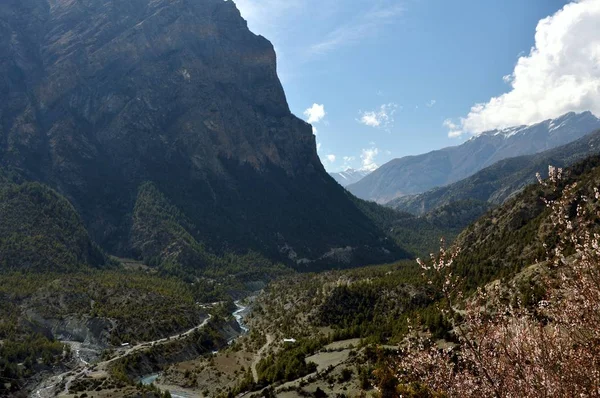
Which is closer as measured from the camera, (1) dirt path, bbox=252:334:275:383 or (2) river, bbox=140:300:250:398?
(2) river, bbox=140:300:250:398

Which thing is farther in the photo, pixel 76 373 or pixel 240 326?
pixel 240 326

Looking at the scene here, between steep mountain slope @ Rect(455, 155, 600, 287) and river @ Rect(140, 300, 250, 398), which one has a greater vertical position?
steep mountain slope @ Rect(455, 155, 600, 287)

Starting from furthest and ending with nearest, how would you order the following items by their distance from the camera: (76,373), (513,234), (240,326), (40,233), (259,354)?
(40,233) → (240,326) → (513,234) → (259,354) → (76,373)

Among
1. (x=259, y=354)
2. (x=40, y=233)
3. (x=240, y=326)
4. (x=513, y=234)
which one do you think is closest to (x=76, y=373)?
(x=259, y=354)

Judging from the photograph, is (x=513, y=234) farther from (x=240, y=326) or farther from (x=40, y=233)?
(x=40, y=233)

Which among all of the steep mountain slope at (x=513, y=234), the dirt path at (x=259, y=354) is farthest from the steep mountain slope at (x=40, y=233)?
the steep mountain slope at (x=513, y=234)

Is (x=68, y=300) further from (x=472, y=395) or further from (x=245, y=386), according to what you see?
(x=472, y=395)

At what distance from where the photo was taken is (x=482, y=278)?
77.3 m

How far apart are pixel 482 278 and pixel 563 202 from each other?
6976cm

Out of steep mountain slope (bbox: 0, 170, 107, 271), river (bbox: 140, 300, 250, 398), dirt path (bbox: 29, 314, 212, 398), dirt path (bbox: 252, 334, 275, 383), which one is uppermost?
steep mountain slope (bbox: 0, 170, 107, 271)

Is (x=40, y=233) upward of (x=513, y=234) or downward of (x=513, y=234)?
upward

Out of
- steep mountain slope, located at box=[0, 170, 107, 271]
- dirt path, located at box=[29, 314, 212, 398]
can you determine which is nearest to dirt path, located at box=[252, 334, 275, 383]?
dirt path, located at box=[29, 314, 212, 398]

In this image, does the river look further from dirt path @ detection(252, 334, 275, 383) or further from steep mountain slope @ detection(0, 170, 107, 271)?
steep mountain slope @ detection(0, 170, 107, 271)

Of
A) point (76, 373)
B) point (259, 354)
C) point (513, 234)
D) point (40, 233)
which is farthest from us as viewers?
point (40, 233)
